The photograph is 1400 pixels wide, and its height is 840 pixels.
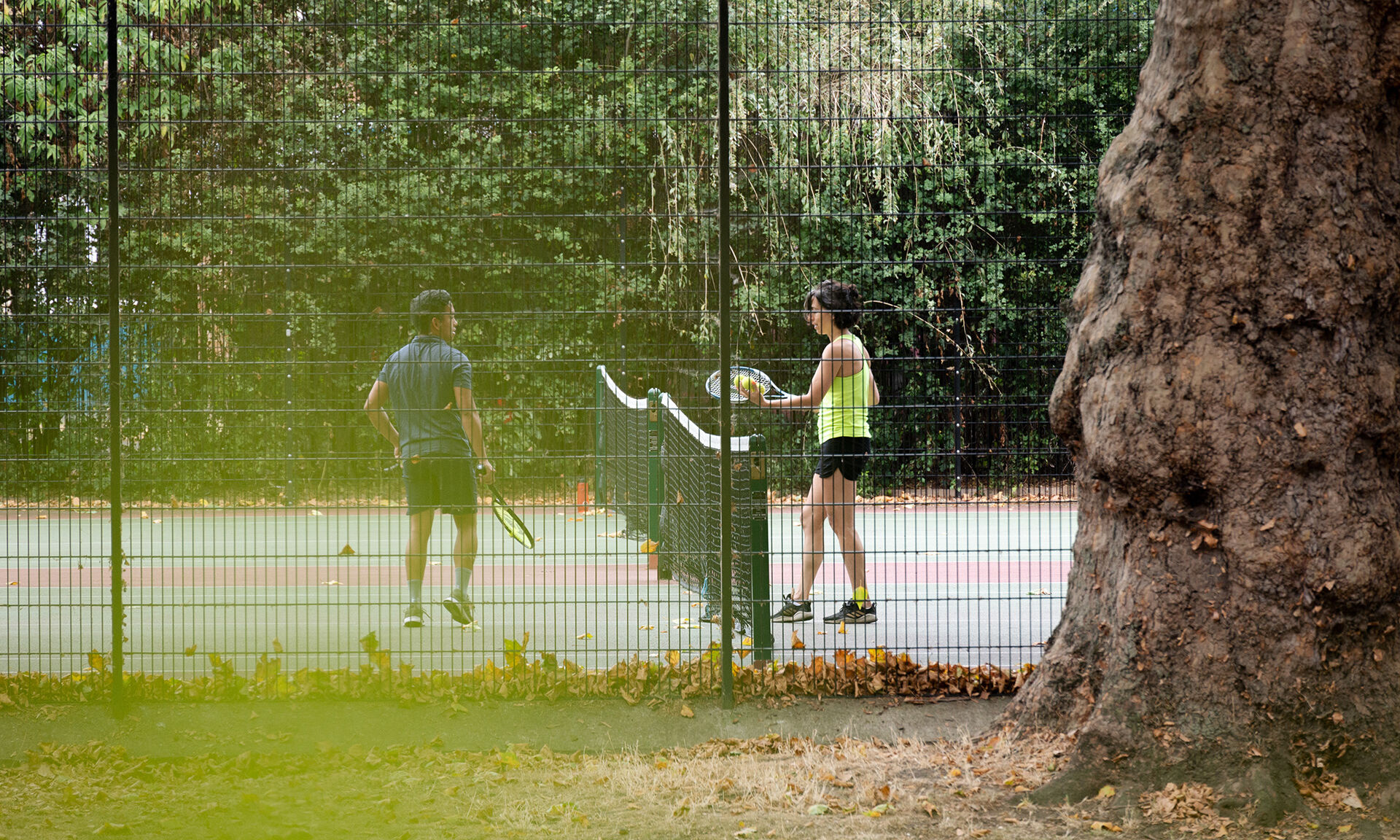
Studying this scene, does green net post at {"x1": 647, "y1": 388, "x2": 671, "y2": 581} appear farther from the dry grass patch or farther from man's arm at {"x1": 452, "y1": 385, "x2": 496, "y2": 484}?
the dry grass patch

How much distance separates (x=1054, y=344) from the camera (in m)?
5.66

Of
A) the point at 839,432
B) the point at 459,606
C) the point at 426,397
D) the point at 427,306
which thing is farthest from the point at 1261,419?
the point at 459,606

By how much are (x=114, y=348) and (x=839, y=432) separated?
13.1 ft

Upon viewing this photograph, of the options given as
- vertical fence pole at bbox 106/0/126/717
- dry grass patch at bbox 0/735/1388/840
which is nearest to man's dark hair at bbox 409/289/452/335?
vertical fence pole at bbox 106/0/126/717

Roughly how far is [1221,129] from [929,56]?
257 centimetres

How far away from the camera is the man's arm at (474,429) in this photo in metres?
6.15

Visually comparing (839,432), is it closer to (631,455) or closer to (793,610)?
(793,610)

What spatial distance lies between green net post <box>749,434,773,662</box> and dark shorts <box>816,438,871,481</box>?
0.77 meters

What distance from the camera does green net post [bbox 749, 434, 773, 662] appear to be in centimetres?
564

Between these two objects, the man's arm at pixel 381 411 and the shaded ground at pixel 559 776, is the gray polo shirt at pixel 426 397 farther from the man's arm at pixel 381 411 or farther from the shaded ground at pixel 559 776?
the shaded ground at pixel 559 776

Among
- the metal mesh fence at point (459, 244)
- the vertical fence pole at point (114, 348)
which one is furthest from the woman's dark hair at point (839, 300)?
the vertical fence pole at point (114, 348)

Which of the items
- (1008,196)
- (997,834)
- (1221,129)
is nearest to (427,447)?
(1008,196)

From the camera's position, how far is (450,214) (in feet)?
17.6

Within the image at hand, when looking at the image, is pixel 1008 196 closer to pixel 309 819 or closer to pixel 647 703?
pixel 647 703
